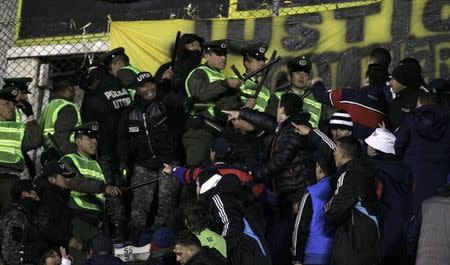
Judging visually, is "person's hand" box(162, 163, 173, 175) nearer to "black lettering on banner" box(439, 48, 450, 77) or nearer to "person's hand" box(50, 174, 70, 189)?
"person's hand" box(50, 174, 70, 189)

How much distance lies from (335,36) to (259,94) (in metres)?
1.36

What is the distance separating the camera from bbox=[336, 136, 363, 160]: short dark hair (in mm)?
10113

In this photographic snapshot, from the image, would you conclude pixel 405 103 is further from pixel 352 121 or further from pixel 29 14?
pixel 29 14

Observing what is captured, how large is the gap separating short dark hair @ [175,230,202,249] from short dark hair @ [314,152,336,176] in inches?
59.5

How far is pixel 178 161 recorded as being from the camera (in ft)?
45.3

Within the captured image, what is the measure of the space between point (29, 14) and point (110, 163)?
13.3 ft

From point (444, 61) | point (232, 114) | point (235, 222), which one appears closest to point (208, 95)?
point (232, 114)

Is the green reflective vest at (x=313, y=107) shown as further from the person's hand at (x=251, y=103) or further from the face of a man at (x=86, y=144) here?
the face of a man at (x=86, y=144)

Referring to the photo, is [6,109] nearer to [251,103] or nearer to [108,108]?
[108,108]

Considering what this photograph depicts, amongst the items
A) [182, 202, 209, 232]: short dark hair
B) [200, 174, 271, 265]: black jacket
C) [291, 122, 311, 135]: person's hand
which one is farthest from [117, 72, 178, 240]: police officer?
[182, 202, 209, 232]: short dark hair

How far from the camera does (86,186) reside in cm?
1306

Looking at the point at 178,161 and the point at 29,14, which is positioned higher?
the point at 29,14

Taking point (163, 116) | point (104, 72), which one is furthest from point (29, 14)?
point (163, 116)

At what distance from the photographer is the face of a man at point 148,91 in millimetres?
13727
